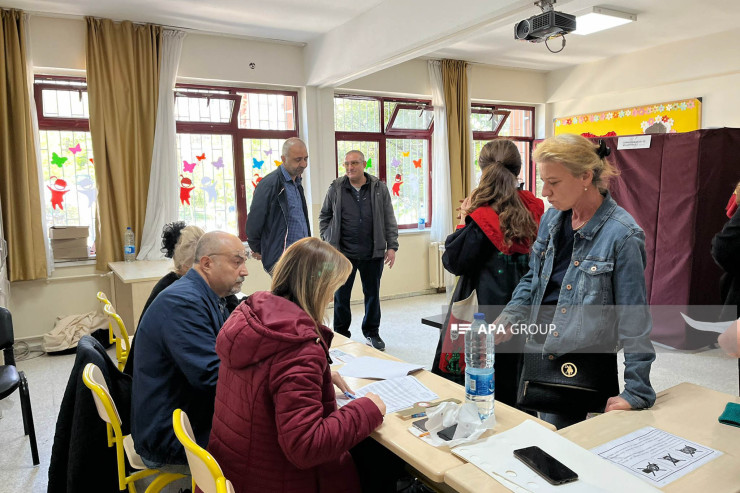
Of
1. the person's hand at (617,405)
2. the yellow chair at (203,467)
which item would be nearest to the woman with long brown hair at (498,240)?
the person's hand at (617,405)

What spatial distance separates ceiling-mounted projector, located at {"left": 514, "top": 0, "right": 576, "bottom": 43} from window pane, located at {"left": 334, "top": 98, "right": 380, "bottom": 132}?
294 cm

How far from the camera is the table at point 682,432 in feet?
3.49

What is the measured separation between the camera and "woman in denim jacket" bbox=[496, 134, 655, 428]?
1.41 metres

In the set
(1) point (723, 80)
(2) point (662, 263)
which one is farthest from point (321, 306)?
(1) point (723, 80)

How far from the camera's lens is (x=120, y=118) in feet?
15.2

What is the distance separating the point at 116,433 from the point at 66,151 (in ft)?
12.9

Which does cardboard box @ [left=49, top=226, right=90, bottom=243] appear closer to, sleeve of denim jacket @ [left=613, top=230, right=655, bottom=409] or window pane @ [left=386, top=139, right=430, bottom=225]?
window pane @ [left=386, top=139, right=430, bottom=225]

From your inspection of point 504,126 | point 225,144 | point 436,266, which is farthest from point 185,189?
point 504,126

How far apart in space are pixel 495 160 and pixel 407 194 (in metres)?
4.44

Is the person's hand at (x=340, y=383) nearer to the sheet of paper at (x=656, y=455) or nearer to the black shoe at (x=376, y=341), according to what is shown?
the sheet of paper at (x=656, y=455)

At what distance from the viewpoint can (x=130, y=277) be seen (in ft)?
12.5

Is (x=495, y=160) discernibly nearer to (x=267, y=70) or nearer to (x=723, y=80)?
(x=267, y=70)

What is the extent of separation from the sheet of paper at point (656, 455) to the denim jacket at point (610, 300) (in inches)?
6.4

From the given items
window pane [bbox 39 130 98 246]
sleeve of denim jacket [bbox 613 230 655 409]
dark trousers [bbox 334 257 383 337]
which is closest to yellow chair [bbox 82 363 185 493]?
sleeve of denim jacket [bbox 613 230 655 409]
